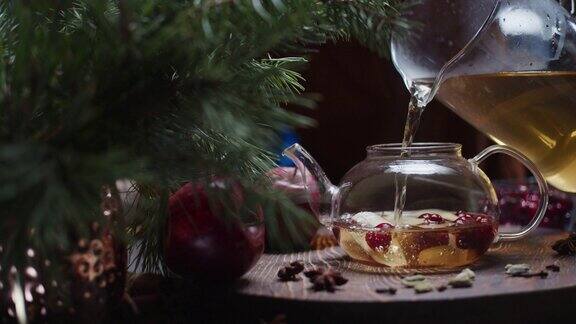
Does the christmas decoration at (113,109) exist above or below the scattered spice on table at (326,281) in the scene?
above

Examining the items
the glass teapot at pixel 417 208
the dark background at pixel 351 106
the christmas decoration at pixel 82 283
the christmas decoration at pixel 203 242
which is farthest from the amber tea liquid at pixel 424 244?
the dark background at pixel 351 106

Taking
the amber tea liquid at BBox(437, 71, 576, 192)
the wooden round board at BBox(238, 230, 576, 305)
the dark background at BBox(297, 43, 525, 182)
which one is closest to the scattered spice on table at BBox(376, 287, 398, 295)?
the wooden round board at BBox(238, 230, 576, 305)

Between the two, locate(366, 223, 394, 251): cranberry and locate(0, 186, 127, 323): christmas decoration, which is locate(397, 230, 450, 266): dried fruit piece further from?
locate(0, 186, 127, 323): christmas decoration

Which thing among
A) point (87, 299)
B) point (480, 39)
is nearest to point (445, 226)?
point (480, 39)

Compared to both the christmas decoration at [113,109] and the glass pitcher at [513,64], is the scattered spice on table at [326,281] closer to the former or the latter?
the christmas decoration at [113,109]

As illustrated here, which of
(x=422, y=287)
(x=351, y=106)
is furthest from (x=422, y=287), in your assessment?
(x=351, y=106)
